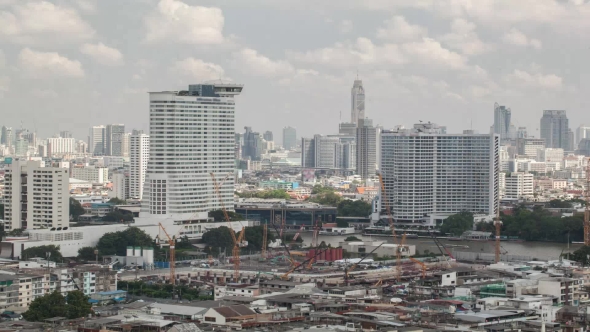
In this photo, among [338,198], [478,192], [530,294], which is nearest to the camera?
Answer: [530,294]

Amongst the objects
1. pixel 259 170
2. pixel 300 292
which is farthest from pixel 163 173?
pixel 259 170

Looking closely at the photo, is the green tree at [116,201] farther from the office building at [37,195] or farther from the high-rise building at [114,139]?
the high-rise building at [114,139]

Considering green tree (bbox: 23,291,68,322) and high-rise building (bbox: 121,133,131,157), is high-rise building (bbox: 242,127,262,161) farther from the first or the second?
green tree (bbox: 23,291,68,322)

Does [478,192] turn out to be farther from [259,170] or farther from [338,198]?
[259,170]

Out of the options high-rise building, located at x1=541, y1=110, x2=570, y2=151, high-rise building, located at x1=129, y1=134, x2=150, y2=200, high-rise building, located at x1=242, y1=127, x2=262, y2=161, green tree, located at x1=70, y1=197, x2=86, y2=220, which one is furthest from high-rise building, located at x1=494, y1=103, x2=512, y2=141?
green tree, located at x1=70, y1=197, x2=86, y2=220

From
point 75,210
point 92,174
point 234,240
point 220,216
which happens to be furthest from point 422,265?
point 92,174

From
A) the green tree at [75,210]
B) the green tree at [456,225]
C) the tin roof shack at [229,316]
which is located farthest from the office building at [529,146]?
the tin roof shack at [229,316]
